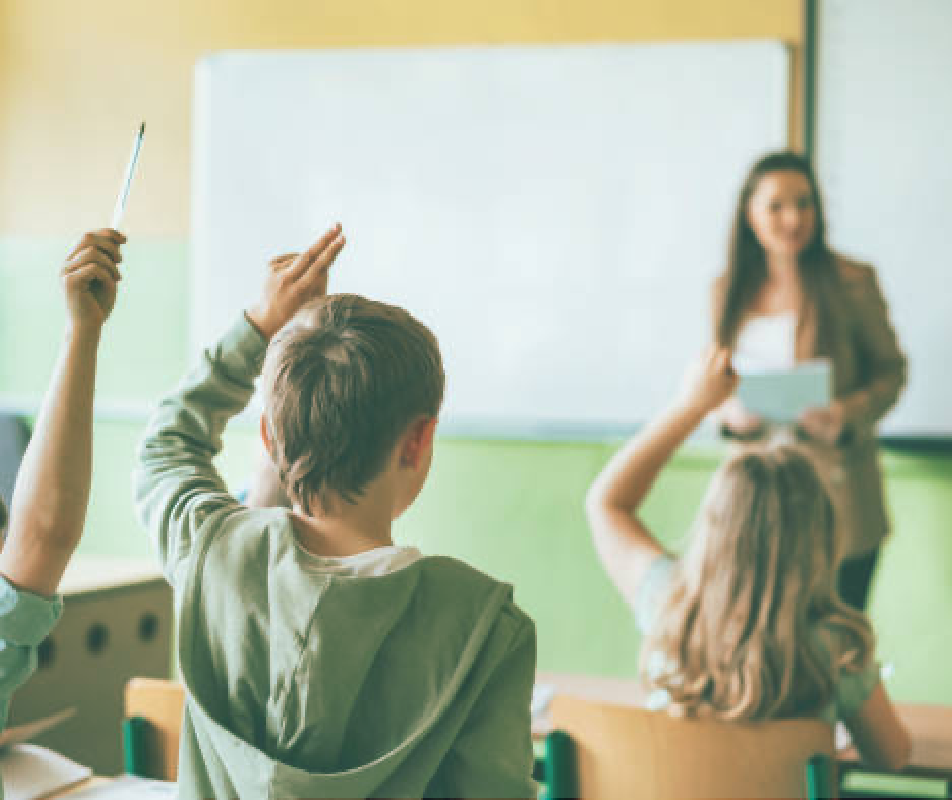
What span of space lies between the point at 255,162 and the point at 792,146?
1.66 meters

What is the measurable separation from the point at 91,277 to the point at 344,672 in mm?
369

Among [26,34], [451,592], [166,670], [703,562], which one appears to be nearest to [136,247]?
[26,34]

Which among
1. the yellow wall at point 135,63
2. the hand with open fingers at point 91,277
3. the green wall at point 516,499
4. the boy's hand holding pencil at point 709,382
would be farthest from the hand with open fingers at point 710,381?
the yellow wall at point 135,63

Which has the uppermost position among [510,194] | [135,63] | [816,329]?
[135,63]

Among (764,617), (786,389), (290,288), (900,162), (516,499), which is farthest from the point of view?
(516,499)

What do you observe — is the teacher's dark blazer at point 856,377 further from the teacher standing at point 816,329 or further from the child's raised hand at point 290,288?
the child's raised hand at point 290,288

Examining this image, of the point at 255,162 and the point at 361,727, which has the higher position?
the point at 255,162

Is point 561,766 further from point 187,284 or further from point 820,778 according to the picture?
point 187,284

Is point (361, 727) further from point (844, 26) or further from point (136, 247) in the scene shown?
point (136, 247)

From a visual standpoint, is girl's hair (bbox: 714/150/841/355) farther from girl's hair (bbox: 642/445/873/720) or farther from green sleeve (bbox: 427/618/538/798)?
green sleeve (bbox: 427/618/538/798)

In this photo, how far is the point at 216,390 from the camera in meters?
1.12

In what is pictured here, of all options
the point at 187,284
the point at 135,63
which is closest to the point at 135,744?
the point at 187,284

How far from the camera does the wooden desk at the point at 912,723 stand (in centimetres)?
167

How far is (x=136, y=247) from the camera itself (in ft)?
12.6
